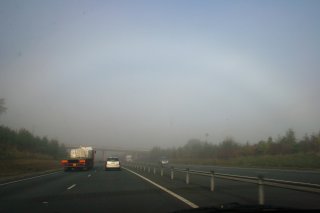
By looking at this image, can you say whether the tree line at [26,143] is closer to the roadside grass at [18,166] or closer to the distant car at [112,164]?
the roadside grass at [18,166]

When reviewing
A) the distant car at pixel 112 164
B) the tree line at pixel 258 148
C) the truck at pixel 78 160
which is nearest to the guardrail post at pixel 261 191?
the distant car at pixel 112 164

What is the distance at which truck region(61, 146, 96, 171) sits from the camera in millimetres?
48344

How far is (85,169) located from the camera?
49406mm

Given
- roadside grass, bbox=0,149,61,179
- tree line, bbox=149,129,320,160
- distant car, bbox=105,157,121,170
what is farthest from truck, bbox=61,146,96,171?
tree line, bbox=149,129,320,160

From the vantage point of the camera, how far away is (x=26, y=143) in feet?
366

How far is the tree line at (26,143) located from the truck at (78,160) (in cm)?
3691

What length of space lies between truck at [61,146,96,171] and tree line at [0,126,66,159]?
36.9 meters

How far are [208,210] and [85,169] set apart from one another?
43.3m

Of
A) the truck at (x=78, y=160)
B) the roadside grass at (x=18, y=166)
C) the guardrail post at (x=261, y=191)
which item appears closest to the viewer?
the guardrail post at (x=261, y=191)

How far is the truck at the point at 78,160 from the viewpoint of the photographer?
159ft

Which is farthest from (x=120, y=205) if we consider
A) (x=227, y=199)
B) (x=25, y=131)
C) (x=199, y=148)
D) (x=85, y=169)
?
(x=199, y=148)

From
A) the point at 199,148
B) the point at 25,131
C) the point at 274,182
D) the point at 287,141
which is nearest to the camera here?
the point at 274,182

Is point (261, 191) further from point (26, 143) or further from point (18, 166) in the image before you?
point (26, 143)

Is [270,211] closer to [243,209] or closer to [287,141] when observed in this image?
[243,209]
